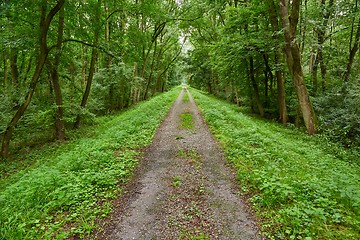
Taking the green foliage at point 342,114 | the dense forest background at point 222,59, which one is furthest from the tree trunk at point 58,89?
the green foliage at point 342,114

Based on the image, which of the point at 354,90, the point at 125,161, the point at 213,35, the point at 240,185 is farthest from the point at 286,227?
the point at 213,35

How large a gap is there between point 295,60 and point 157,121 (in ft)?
25.3

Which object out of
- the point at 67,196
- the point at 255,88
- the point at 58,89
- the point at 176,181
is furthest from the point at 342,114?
the point at 58,89

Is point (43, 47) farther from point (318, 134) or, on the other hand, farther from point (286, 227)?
point (318, 134)

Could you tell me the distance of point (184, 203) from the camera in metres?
4.68

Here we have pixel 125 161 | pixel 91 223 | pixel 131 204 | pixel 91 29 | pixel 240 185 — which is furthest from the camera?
pixel 91 29

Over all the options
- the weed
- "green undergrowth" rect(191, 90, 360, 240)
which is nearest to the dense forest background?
"green undergrowth" rect(191, 90, 360, 240)

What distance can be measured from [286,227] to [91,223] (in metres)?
3.58

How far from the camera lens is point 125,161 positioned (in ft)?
22.0

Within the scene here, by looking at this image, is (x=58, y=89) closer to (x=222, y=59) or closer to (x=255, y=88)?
(x=222, y=59)

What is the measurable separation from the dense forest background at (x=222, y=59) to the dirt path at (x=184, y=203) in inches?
256

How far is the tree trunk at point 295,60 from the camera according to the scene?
30.1 feet

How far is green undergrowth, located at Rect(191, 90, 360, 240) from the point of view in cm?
363

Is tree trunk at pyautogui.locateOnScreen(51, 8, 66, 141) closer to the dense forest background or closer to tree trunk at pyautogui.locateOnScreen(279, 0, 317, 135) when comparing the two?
the dense forest background
